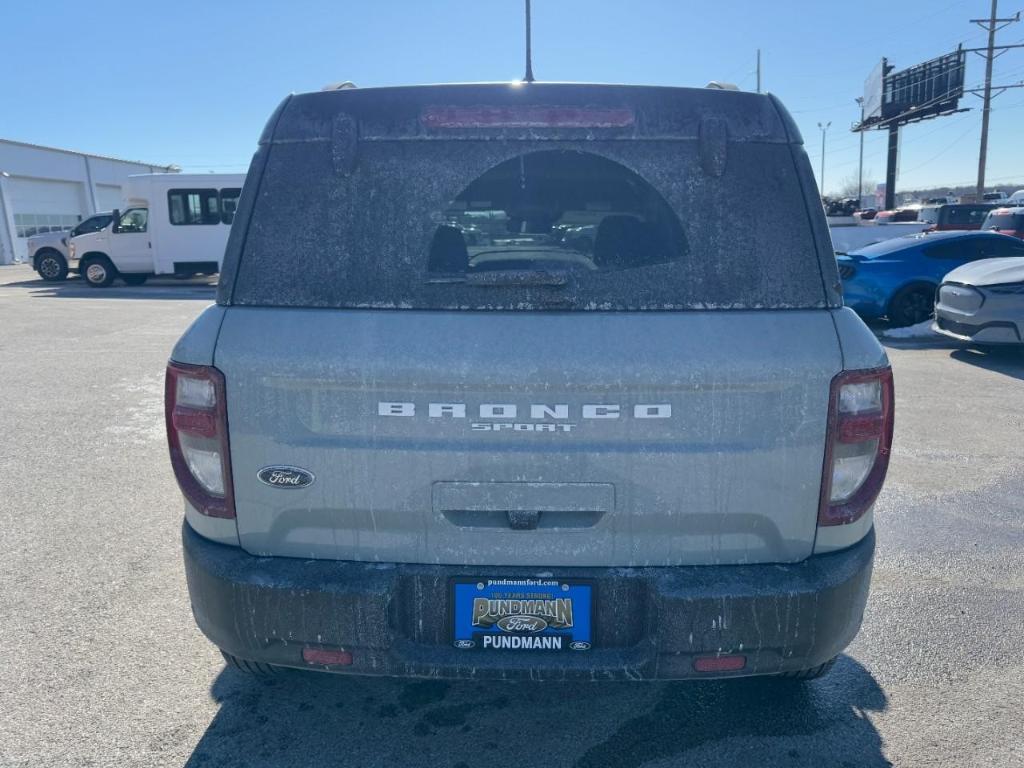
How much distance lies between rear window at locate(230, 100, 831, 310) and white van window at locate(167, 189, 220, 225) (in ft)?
66.0

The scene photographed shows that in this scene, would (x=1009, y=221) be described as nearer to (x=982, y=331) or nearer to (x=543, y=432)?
(x=982, y=331)

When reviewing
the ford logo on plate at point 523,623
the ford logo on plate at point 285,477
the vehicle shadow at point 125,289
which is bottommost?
the vehicle shadow at point 125,289

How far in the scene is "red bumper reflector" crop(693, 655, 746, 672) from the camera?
2.16 metres

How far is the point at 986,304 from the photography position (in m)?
9.16

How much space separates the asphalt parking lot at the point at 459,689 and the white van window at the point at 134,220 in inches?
690

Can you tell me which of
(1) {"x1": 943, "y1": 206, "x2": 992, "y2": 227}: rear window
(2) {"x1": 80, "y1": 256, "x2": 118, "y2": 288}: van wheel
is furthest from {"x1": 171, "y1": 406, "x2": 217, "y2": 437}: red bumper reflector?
(1) {"x1": 943, "y1": 206, "x2": 992, "y2": 227}: rear window

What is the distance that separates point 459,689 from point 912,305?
1142 centimetres

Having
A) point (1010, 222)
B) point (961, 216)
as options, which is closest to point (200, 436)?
point (1010, 222)

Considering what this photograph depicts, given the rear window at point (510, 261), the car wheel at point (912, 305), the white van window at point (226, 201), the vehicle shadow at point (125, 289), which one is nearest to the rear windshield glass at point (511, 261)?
the rear window at point (510, 261)

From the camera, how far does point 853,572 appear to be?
7.29 feet

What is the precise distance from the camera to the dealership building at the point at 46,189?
34344mm

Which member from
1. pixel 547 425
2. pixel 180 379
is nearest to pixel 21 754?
pixel 180 379

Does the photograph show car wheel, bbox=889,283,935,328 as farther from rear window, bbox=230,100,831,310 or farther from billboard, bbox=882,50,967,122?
billboard, bbox=882,50,967,122

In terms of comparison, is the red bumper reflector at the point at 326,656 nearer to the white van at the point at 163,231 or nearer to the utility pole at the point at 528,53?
the utility pole at the point at 528,53
